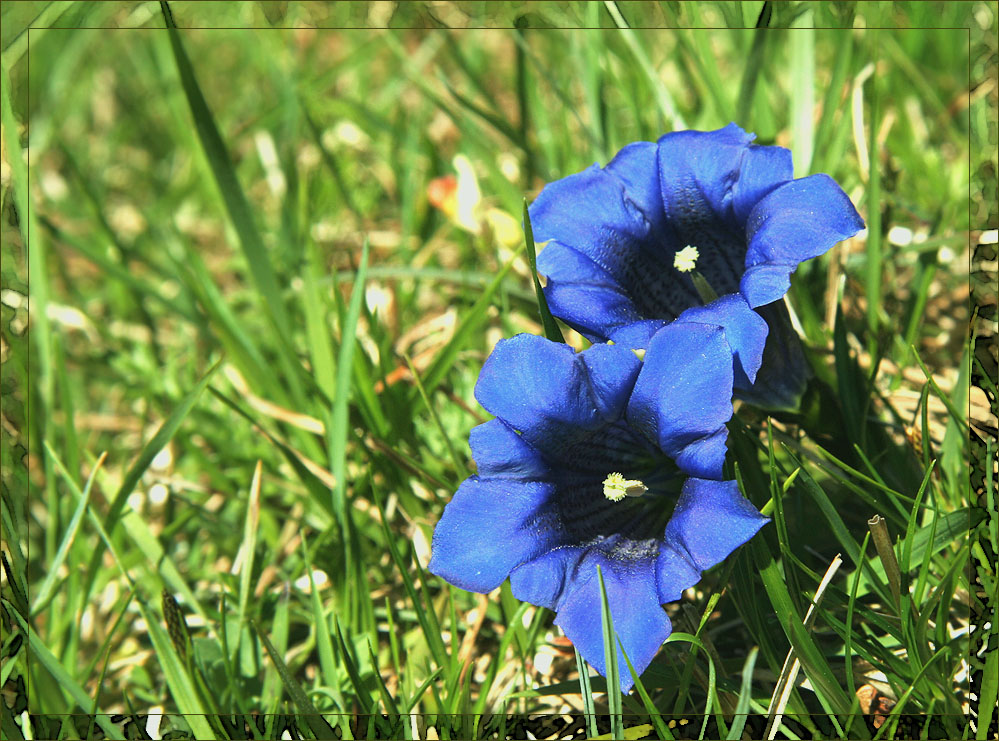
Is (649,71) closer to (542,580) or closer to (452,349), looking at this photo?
(452,349)

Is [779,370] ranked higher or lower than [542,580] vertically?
higher

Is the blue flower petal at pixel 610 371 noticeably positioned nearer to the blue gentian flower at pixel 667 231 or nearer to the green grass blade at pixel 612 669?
the blue gentian flower at pixel 667 231

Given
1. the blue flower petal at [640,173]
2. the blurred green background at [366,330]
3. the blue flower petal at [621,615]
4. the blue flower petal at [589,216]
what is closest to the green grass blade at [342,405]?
the blurred green background at [366,330]

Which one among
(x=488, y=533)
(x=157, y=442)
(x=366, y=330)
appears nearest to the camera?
(x=488, y=533)

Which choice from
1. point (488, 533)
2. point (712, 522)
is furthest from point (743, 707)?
point (488, 533)

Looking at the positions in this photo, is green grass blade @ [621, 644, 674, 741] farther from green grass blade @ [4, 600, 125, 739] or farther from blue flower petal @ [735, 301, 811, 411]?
green grass blade @ [4, 600, 125, 739]

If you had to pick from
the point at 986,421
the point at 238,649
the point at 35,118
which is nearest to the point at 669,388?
the point at 986,421

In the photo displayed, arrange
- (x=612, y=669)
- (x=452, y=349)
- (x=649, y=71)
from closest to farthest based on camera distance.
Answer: (x=612, y=669) < (x=452, y=349) < (x=649, y=71)
